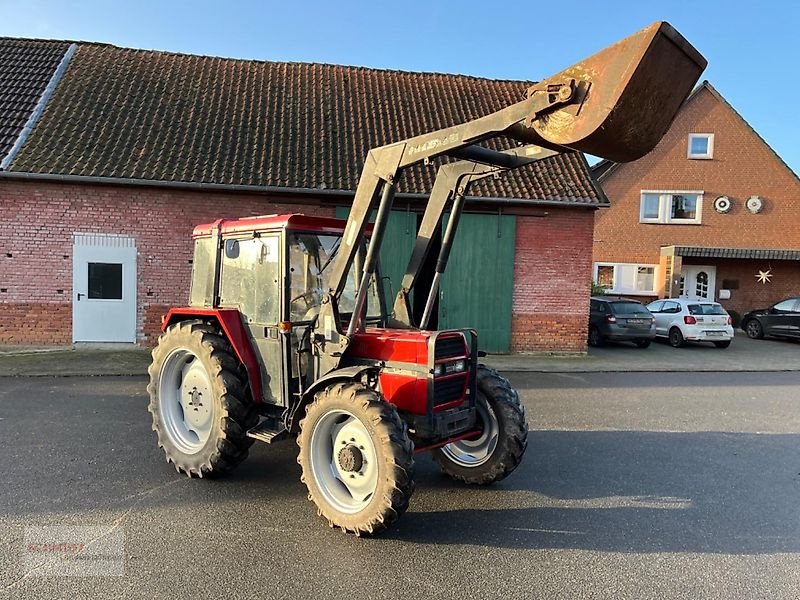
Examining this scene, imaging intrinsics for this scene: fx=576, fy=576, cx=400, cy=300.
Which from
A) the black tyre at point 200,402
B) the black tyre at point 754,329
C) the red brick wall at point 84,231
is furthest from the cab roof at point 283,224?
the black tyre at point 754,329

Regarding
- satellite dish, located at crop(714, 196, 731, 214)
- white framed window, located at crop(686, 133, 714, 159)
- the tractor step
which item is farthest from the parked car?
the tractor step

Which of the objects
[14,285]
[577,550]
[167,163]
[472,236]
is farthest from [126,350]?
[577,550]

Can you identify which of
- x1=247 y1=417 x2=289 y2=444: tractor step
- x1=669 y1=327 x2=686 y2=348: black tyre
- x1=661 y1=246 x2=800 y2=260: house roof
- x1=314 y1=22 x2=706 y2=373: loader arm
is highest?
x1=661 y1=246 x2=800 y2=260: house roof

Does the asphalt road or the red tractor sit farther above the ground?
the red tractor

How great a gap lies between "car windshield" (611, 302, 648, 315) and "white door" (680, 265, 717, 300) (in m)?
10.2

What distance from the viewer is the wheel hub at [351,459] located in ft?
12.8

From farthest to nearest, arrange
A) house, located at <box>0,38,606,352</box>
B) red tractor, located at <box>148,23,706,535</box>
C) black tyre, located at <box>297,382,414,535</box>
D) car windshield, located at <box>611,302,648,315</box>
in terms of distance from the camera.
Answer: car windshield, located at <box>611,302,648,315</box>, house, located at <box>0,38,606,352</box>, black tyre, located at <box>297,382,414,535</box>, red tractor, located at <box>148,23,706,535</box>

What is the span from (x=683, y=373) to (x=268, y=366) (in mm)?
9769

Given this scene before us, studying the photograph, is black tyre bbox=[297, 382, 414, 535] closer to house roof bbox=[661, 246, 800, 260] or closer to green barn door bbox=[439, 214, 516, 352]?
green barn door bbox=[439, 214, 516, 352]

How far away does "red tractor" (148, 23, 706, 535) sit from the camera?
323 cm

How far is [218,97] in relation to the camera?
1400 centimetres

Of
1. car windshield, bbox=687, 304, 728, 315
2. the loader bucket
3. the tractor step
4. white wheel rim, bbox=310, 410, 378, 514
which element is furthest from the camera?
car windshield, bbox=687, 304, 728, 315

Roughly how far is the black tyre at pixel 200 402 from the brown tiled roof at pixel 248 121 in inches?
283

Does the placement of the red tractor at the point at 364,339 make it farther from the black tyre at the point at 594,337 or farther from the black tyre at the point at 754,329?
the black tyre at the point at 754,329
